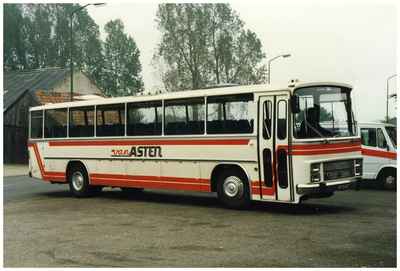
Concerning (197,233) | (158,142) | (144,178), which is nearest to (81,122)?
(144,178)

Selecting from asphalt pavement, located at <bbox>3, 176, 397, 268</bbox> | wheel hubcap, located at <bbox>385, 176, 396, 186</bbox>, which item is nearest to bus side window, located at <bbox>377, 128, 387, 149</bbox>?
wheel hubcap, located at <bbox>385, 176, 396, 186</bbox>

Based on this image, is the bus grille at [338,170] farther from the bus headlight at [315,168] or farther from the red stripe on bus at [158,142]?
the red stripe on bus at [158,142]

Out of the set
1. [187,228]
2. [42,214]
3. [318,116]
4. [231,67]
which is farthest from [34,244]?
[231,67]

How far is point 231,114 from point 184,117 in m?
1.43

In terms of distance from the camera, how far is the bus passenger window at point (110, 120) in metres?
15.7

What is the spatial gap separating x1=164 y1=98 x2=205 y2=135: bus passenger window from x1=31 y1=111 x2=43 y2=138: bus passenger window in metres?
5.43

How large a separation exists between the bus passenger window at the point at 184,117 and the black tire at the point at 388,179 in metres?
6.67

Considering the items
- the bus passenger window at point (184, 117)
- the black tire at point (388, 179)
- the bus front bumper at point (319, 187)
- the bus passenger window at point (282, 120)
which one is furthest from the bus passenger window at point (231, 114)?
the black tire at point (388, 179)

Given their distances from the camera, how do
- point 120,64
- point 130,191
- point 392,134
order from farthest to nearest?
point 120,64 < point 130,191 < point 392,134

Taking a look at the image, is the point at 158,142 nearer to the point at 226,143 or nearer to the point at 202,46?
the point at 226,143

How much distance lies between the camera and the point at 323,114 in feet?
41.4

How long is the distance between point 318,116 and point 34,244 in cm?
633

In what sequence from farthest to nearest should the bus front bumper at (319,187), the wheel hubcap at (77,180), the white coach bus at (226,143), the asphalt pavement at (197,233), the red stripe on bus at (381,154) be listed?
1. the red stripe on bus at (381,154)
2. the wheel hubcap at (77,180)
3. the white coach bus at (226,143)
4. the bus front bumper at (319,187)
5. the asphalt pavement at (197,233)

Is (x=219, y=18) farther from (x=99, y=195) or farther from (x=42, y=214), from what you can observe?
(x=42, y=214)
